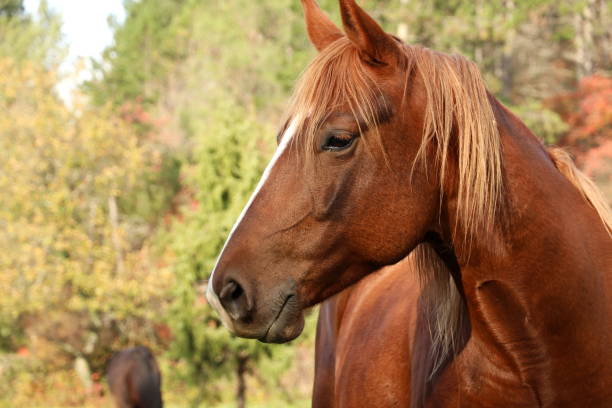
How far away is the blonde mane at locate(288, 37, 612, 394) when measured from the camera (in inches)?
92.0

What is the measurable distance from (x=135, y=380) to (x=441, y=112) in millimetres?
8827

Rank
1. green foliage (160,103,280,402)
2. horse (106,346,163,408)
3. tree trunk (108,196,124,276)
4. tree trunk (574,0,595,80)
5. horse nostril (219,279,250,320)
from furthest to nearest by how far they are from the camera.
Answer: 1. tree trunk (574,0,595,80)
2. tree trunk (108,196,124,276)
3. green foliage (160,103,280,402)
4. horse (106,346,163,408)
5. horse nostril (219,279,250,320)

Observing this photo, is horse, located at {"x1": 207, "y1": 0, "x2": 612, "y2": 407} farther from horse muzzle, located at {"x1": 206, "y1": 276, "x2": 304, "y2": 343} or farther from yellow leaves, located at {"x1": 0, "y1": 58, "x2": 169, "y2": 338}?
yellow leaves, located at {"x1": 0, "y1": 58, "x2": 169, "y2": 338}

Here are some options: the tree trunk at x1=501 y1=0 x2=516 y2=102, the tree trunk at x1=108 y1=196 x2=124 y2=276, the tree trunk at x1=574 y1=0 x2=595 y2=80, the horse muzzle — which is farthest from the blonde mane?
A: the tree trunk at x1=574 y1=0 x2=595 y2=80

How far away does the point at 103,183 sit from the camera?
80.5 feet

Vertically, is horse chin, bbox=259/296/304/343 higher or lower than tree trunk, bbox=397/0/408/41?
lower

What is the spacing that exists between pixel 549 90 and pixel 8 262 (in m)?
20.9

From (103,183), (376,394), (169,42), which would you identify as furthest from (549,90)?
(376,394)

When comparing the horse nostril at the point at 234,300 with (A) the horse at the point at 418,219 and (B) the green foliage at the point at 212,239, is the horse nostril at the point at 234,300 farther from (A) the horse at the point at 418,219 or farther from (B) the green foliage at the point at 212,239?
(B) the green foliage at the point at 212,239

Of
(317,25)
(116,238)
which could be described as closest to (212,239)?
(116,238)

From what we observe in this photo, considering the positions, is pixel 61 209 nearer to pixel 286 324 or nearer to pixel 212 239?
pixel 212 239

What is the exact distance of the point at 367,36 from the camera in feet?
7.72

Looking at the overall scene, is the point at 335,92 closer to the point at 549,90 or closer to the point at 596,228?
the point at 596,228

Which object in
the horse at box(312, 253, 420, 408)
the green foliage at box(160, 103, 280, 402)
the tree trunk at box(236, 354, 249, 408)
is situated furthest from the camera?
the tree trunk at box(236, 354, 249, 408)
